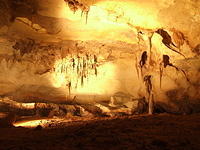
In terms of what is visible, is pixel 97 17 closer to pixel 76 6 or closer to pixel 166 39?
pixel 76 6

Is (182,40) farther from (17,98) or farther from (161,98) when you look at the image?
(17,98)

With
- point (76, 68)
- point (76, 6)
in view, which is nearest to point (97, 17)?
point (76, 6)

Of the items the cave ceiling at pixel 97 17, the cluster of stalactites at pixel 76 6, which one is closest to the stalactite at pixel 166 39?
the cave ceiling at pixel 97 17

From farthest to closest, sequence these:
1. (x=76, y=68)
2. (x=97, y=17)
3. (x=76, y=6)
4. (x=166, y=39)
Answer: (x=76, y=68), (x=166, y=39), (x=97, y=17), (x=76, y=6)

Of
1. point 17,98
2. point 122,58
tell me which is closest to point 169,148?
point 122,58

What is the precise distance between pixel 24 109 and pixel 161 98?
5.64 metres

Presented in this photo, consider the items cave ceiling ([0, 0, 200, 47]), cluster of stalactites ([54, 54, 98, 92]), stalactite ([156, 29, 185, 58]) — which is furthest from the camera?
cluster of stalactites ([54, 54, 98, 92])

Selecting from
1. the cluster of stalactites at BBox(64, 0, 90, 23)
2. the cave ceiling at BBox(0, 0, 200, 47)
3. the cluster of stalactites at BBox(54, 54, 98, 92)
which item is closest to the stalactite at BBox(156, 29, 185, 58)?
the cave ceiling at BBox(0, 0, 200, 47)

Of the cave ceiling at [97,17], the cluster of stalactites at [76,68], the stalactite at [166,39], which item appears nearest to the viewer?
the cave ceiling at [97,17]

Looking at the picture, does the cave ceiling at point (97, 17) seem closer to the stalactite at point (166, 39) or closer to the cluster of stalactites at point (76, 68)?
the stalactite at point (166, 39)

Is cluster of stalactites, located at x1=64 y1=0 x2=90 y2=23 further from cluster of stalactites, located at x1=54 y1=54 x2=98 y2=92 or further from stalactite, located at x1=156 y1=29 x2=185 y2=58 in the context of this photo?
cluster of stalactites, located at x1=54 y1=54 x2=98 y2=92

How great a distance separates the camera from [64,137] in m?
3.85

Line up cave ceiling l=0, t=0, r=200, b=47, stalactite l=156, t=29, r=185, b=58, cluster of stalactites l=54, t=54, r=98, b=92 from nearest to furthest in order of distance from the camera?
1. cave ceiling l=0, t=0, r=200, b=47
2. stalactite l=156, t=29, r=185, b=58
3. cluster of stalactites l=54, t=54, r=98, b=92

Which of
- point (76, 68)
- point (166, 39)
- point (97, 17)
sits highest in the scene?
point (97, 17)
